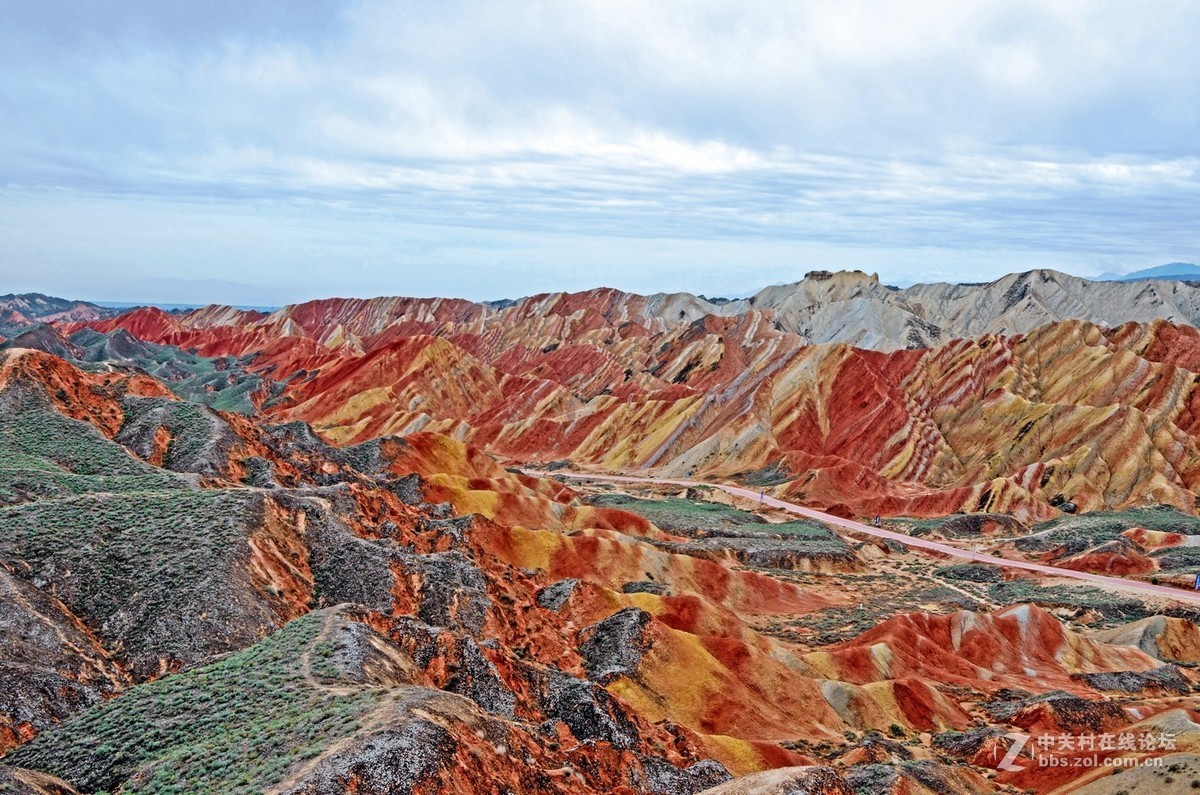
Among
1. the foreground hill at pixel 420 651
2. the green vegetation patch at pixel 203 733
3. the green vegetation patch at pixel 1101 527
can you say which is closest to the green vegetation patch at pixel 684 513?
the foreground hill at pixel 420 651

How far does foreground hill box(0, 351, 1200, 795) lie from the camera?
21.2 m

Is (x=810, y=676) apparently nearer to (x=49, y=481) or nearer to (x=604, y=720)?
(x=604, y=720)

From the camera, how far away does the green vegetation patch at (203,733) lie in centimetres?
1941

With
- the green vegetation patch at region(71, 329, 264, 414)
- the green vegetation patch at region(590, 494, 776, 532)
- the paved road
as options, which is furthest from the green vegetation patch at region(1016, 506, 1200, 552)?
the green vegetation patch at region(71, 329, 264, 414)

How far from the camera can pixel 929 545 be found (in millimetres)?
86188

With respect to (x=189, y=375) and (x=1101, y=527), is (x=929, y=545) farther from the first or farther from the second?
(x=189, y=375)

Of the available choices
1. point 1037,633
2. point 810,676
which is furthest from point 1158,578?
point 810,676

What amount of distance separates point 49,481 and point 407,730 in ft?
87.7

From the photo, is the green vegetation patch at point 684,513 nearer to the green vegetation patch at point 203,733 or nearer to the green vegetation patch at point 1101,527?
the green vegetation patch at point 1101,527

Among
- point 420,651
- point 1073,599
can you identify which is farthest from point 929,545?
point 420,651

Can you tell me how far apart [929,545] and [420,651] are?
69.7 meters

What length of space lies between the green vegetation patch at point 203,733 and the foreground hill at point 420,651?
0.24ft

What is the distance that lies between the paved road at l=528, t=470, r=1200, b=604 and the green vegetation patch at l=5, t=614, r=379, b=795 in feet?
221

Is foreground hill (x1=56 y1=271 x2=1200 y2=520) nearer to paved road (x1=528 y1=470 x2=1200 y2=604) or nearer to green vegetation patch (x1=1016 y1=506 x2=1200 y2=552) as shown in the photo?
paved road (x1=528 y1=470 x2=1200 y2=604)
